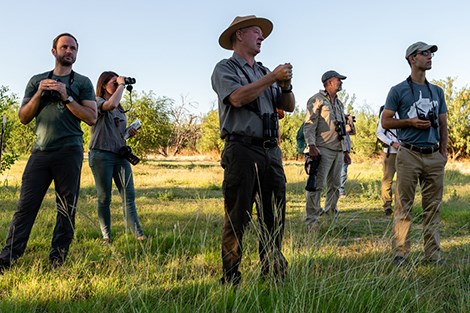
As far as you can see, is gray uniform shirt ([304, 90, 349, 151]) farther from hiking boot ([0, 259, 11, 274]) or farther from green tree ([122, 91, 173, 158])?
green tree ([122, 91, 173, 158])

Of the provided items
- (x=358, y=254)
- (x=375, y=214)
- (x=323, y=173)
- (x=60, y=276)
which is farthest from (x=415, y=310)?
(x=375, y=214)

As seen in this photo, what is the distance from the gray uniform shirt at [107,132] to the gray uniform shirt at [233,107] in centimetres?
225

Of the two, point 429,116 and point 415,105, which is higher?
point 415,105

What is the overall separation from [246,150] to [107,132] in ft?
8.54

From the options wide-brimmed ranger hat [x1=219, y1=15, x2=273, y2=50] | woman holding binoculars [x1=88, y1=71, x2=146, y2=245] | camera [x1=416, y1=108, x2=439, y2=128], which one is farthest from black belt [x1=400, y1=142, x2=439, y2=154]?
woman holding binoculars [x1=88, y1=71, x2=146, y2=245]

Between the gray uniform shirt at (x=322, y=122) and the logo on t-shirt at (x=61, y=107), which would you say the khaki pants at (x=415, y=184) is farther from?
A: the logo on t-shirt at (x=61, y=107)

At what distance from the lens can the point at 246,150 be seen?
12.0 feet

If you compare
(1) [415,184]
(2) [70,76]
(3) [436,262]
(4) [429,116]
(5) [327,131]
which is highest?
(2) [70,76]

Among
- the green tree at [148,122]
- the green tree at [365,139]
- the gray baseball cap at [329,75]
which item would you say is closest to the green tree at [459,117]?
the green tree at [365,139]

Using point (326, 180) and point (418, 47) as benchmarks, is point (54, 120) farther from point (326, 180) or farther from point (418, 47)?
point (326, 180)

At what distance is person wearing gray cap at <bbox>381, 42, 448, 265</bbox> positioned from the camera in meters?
4.95

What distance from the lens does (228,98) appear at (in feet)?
11.8

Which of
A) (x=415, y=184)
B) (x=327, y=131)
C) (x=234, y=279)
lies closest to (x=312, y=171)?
(x=327, y=131)

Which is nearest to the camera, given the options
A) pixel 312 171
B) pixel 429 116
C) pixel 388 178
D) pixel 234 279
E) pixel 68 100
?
pixel 234 279
